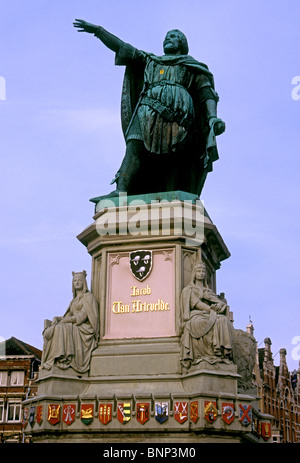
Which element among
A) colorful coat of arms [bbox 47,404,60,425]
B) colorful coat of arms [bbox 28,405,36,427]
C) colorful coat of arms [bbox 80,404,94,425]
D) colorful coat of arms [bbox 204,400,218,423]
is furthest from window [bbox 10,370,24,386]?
colorful coat of arms [bbox 204,400,218,423]

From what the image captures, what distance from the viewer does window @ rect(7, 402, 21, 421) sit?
46.3m

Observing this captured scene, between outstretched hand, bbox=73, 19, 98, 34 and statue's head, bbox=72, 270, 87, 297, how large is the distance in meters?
4.96

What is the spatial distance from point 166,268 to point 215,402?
273cm

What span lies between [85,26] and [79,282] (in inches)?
204

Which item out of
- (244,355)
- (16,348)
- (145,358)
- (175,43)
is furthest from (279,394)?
(145,358)

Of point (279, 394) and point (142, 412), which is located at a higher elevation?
point (279, 394)

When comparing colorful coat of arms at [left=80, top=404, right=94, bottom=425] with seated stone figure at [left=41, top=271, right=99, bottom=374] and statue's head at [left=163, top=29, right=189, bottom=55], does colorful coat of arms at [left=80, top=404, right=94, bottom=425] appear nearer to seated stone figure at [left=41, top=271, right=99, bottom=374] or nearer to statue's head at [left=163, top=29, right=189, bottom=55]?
seated stone figure at [left=41, top=271, right=99, bottom=374]

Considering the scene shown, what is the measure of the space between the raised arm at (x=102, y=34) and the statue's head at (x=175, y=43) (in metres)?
1.03

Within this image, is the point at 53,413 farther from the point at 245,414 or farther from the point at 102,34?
the point at 102,34

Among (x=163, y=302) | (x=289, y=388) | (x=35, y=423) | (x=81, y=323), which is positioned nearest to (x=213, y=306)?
(x=163, y=302)

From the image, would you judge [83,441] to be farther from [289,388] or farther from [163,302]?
[289,388]

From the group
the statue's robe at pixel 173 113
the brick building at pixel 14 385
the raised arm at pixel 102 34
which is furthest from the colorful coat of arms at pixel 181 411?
the brick building at pixel 14 385

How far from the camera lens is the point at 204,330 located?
10891 mm

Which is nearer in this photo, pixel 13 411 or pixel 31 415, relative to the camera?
pixel 31 415
